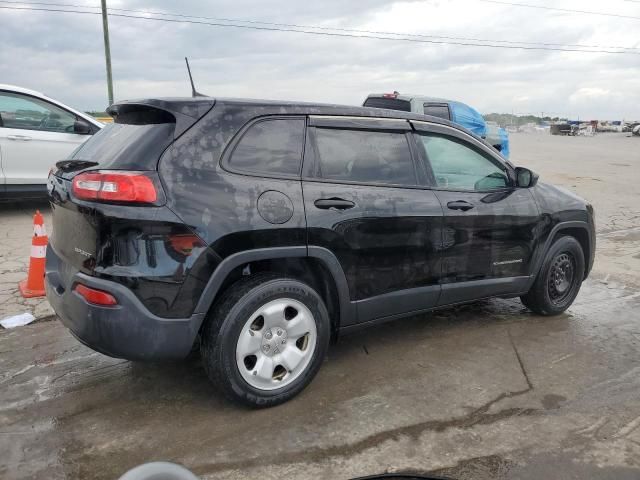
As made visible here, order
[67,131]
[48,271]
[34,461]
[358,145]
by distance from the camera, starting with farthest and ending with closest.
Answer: [67,131] → [358,145] → [48,271] → [34,461]

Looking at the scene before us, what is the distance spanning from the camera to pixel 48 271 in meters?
3.41

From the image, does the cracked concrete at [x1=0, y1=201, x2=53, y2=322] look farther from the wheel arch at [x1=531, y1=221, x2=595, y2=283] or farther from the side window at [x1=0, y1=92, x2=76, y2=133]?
the wheel arch at [x1=531, y1=221, x2=595, y2=283]

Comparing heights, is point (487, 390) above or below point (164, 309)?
below

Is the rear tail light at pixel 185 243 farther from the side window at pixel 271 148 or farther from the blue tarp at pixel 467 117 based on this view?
the blue tarp at pixel 467 117

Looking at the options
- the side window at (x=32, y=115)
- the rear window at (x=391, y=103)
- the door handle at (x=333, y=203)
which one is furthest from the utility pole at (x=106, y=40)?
the door handle at (x=333, y=203)

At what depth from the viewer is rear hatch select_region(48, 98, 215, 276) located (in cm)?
283

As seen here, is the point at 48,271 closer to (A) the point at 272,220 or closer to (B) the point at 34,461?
(B) the point at 34,461

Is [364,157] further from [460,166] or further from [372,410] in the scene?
[372,410]

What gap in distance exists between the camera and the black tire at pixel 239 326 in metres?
3.00

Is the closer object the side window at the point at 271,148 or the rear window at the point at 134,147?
the rear window at the point at 134,147

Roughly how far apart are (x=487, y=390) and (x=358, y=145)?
1.76m

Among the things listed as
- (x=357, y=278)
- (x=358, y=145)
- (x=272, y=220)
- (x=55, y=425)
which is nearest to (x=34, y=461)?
(x=55, y=425)

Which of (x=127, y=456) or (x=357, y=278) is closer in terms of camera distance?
(x=127, y=456)

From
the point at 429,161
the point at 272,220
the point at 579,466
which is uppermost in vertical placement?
the point at 429,161
